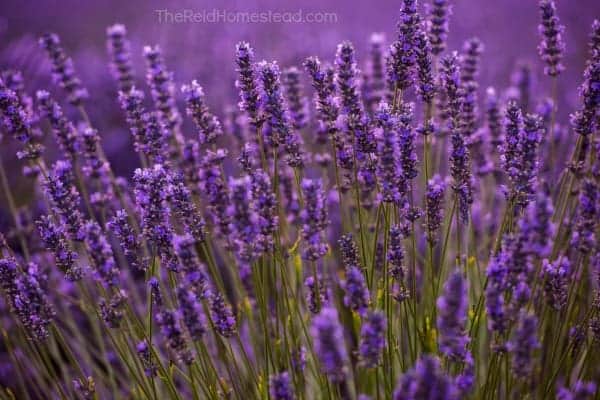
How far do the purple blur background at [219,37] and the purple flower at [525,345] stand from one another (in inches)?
151

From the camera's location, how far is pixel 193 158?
234 cm

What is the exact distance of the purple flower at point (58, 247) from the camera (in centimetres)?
190

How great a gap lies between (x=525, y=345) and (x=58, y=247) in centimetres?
150

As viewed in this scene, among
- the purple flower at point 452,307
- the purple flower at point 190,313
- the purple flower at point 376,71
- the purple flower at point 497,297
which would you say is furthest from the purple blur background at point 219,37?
the purple flower at point 452,307

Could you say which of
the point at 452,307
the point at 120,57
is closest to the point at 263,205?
the point at 452,307

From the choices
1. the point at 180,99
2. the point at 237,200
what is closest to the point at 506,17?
the point at 180,99

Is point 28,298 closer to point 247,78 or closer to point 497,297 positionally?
point 247,78

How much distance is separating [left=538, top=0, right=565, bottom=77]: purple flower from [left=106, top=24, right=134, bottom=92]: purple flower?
1851mm

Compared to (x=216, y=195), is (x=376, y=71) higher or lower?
higher

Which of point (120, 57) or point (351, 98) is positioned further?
point (120, 57)

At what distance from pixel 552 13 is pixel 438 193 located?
93 cm

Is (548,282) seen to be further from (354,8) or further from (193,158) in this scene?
(354,8)

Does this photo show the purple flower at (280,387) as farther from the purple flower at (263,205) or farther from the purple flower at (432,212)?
the purple flower at (432,212)

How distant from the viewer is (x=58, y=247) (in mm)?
1919
